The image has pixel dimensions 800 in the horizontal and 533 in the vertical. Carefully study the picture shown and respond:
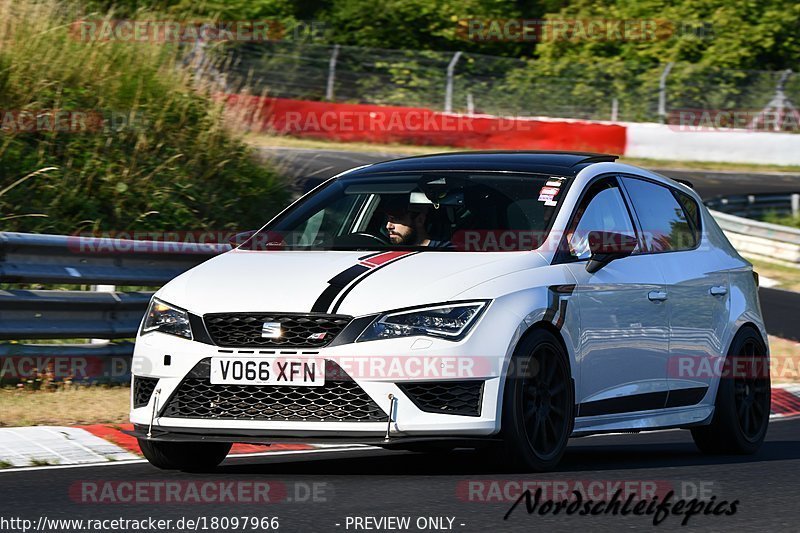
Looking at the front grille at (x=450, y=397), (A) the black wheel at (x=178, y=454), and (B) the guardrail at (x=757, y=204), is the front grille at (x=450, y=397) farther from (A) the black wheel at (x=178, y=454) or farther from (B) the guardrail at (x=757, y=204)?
(B) the guardrail at (x=757, y=204)

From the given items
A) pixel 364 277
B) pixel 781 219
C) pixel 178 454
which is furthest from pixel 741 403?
pixel 781 219

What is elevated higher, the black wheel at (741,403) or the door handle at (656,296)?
the door handle at (656,296)

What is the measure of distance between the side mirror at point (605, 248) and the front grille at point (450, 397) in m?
1.24

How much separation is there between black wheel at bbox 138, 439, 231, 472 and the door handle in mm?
2453

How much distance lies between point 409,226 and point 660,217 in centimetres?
178

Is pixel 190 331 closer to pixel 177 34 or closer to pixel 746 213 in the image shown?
pixel 177 34

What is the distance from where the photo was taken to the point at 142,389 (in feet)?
22.2

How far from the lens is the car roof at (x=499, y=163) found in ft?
25.3

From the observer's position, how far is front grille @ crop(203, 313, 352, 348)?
6.28 metres

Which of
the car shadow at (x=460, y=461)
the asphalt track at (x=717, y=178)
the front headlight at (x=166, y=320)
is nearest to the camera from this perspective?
the front headlight at (x=166, y=320)

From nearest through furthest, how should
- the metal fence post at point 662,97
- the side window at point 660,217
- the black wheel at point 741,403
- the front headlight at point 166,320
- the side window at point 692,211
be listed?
the front headlight at point 166,320 → the side window at point 660,217 → the black wheel at point 741,403 → the side window at point 692,211 → the metal fence post at point 662,97

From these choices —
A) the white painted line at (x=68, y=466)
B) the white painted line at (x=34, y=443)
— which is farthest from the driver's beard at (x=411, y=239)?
the white painted line at (x=34, y=443)

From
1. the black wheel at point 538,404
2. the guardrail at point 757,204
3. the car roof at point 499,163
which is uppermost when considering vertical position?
the car roof at point 499,163

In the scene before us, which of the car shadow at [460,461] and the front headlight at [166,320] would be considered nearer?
the front headlight at [166,320]
